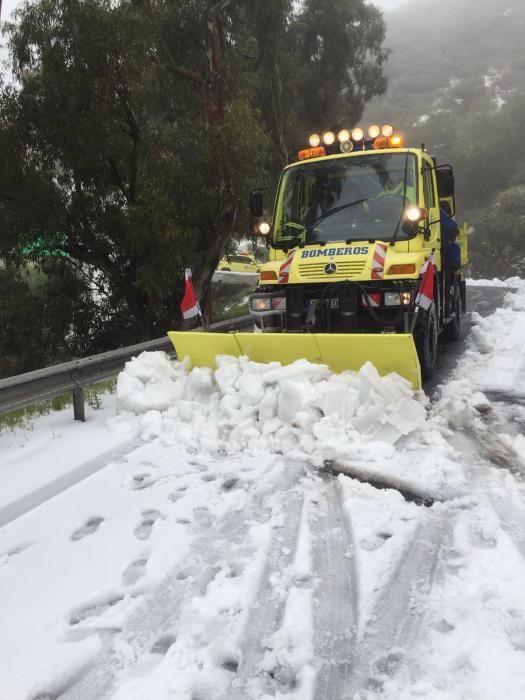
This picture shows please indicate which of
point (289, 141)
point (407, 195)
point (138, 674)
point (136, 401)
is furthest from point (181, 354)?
point (289, 141)

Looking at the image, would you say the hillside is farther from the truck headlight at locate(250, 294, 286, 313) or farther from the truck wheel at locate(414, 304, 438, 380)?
the truck headlight at locate(250, 294, 286, 313)

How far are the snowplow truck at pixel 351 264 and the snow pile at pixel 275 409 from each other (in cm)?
28

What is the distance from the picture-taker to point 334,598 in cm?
270

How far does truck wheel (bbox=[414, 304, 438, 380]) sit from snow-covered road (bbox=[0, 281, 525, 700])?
34.0 inches

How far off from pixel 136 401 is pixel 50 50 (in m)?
10.6

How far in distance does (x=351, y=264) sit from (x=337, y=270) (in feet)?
0.53

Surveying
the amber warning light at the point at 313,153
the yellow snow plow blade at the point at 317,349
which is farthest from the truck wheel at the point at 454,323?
the yellow snow plow blade at the point at 317,349

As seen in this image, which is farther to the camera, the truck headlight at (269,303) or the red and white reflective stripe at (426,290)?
the truck headlight at (269,303)

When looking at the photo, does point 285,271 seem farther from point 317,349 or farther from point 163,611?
point 163,611

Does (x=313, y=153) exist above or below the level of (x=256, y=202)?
above

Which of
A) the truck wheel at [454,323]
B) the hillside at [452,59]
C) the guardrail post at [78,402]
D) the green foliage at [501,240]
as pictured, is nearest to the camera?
the guardrail post at [78,402]

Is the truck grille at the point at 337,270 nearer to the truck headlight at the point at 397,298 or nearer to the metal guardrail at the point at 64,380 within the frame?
the truck headlight at the point at 397,298

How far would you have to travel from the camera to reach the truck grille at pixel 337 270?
6129 millimetres

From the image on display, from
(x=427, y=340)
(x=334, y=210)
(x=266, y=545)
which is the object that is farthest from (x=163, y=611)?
(x=334, y=210)
